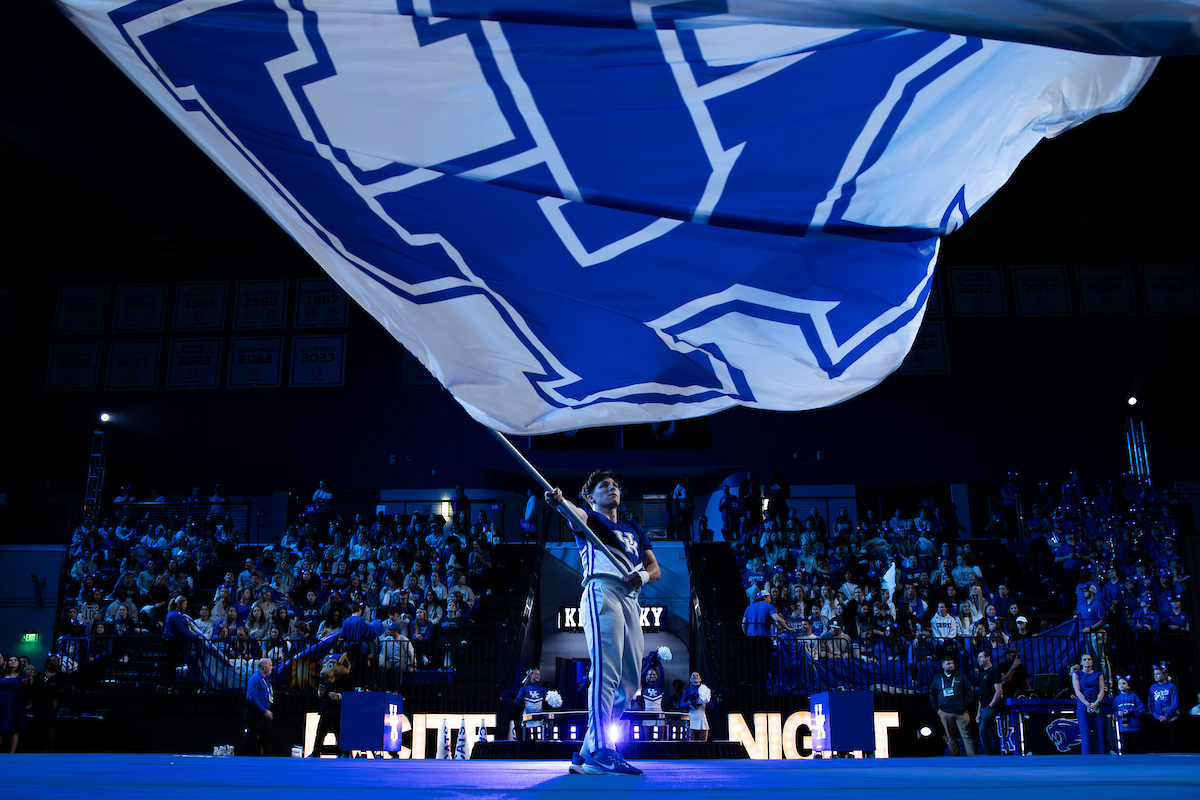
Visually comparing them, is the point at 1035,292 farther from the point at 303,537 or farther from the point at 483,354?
the point at 483,354

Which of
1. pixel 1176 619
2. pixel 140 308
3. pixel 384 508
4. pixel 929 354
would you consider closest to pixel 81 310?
pixel 140 308

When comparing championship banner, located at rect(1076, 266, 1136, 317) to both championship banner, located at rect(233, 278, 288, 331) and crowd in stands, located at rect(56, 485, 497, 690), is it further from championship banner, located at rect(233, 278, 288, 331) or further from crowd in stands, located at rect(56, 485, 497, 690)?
championship banner, located at rect(233, 278, 288, 331)

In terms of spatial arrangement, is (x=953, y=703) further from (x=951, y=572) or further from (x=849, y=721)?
(x=951, y=572)

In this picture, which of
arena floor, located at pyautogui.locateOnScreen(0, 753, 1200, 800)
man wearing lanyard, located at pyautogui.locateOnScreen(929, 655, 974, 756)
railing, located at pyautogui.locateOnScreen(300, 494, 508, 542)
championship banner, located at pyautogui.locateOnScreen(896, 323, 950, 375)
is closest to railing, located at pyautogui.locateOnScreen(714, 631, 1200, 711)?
man wearing lanyard, located at pyautogui.locateOnScreen(929, 655, 974, 756)

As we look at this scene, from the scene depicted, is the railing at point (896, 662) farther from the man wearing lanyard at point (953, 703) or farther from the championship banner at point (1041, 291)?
the championship banner at point (1041, 291)

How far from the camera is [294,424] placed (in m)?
25.6

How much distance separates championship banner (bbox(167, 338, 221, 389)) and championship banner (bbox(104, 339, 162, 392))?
0.44 m

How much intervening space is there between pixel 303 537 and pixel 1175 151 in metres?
20.2

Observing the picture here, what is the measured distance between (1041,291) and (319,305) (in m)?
19.1

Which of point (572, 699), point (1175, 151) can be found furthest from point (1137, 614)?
point (1175, 151)

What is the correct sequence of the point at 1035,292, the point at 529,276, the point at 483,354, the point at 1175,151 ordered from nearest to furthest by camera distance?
the point at 529,276 → the point at 483,354 → the point at 1175,151 → the point at 1035,292

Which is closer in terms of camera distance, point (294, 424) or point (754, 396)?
Answer: point (754, 396)

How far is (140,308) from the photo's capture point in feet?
86.5

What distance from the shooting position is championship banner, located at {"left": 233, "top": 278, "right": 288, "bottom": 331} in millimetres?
26297
